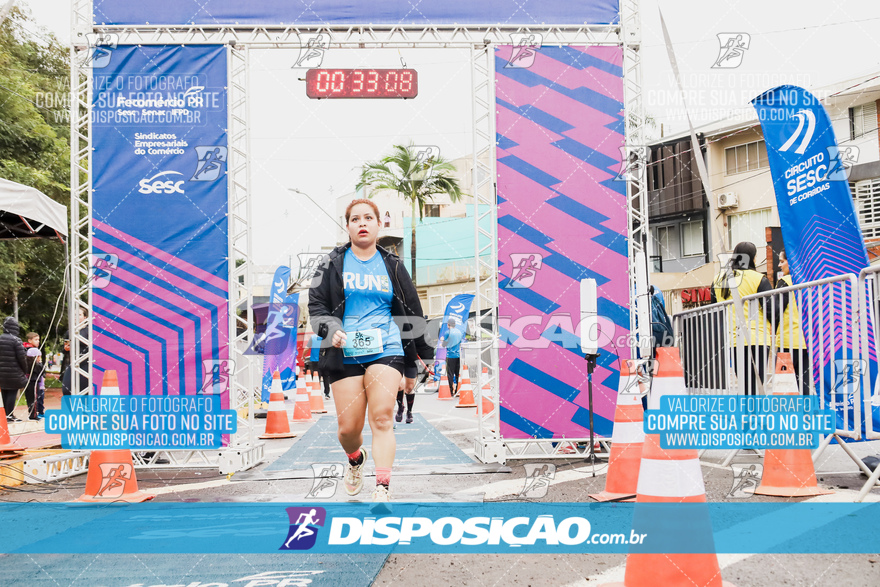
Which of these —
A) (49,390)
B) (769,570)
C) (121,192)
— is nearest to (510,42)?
(121,192)

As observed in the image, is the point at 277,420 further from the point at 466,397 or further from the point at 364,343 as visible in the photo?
the point at 364,343

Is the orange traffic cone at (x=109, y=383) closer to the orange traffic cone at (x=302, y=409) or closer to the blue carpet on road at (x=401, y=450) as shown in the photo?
the blue carpet on road at (x=401, y=450)

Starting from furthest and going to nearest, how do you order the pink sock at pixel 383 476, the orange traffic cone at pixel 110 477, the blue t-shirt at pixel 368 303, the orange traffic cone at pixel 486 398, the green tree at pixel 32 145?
1. the green tree at pixel 32 145
2. the orange traffic cone at pixel 486 398
3. the orange traffic cone at pixel 110 477
4. the blue t-shirt at pixel 368 303
5. the pink sock at pixel 383 476

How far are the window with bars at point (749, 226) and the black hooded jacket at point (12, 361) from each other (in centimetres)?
2519

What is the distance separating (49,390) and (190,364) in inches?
1013

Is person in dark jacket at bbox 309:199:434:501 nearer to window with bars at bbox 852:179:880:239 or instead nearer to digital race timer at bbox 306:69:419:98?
digital race timer at bbox 306:69:419:98

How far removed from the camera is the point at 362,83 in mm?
8266

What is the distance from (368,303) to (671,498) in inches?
108

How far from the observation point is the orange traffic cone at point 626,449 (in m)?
5.58

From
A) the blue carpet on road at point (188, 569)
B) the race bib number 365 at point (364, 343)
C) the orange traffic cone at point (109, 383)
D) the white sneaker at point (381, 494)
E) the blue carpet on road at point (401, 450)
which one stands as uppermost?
the race bib number 365 at point (364, 343)

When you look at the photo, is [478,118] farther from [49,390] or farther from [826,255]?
[49,390]

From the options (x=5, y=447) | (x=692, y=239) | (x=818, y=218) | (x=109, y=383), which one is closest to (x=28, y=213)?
(x=5, y=447)

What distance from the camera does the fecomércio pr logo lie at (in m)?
4.32

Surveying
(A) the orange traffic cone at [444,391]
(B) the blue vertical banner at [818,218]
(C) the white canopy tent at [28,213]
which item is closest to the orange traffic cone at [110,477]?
(C) the white canopy tent at [28,213]
